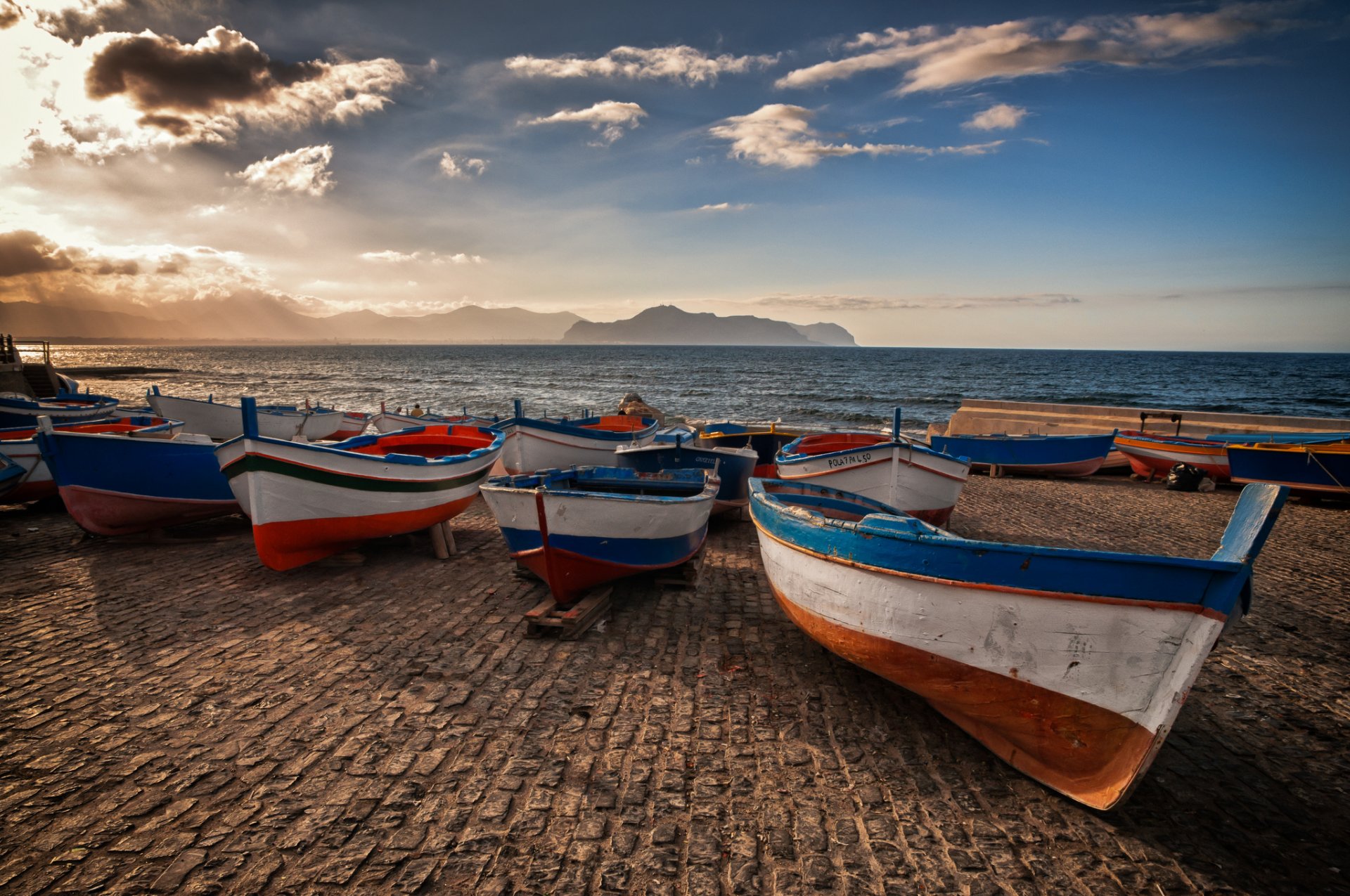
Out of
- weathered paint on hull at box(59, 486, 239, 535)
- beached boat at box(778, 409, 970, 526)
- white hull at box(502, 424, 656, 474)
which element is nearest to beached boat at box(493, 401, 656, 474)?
white hull at box(502, 424, 656, 474)

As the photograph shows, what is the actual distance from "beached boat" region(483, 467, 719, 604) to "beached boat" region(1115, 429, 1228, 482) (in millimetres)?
15523

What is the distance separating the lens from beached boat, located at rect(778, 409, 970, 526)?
8.64 m

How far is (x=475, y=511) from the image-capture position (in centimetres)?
1192

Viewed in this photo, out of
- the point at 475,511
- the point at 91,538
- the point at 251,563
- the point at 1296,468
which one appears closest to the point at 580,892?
the point at 251,563

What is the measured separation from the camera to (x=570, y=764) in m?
4.05

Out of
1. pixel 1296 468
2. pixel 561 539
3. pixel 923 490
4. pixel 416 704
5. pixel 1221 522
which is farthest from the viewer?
pixel 1296 468

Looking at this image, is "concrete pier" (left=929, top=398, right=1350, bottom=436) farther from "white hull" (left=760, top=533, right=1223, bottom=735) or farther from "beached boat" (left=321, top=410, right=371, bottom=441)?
"beached boat" (left=321, top=410, right=371, bottom=441)

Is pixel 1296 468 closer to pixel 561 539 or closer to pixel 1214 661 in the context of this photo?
pixel 1214 661

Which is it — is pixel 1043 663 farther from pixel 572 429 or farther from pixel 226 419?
pixel 226 419

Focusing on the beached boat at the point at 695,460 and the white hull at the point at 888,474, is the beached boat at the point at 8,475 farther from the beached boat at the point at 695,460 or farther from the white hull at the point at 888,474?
the white hull at the point at 888,474

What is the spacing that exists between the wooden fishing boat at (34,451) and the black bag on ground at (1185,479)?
2237cm

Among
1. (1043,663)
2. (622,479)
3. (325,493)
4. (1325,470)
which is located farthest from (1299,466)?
(325,493)

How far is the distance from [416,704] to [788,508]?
11.7 ft

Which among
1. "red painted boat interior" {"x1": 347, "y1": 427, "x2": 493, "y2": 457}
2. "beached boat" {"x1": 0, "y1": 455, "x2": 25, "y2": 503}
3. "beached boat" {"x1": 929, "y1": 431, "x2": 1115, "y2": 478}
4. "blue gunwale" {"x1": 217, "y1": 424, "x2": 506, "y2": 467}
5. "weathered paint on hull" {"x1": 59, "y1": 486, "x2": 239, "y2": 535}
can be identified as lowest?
"beached boat" {"x1": 929, "y1": 431, "x2": 1115, "y2": 478}
